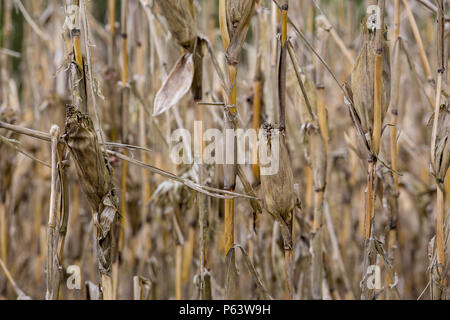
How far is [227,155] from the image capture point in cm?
56

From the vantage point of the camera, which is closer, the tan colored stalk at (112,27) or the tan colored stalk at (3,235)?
the tan colored stalk at (112,27)

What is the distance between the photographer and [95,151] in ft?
1.59

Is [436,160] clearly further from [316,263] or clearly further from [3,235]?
[3,235]

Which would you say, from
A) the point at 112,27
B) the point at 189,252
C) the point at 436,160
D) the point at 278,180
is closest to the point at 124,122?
the point at 112,27

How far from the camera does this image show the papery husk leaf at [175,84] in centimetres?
56

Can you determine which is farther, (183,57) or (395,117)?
(395,117)

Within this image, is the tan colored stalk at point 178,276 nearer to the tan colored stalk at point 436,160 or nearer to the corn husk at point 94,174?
the corn husk at point 94,174

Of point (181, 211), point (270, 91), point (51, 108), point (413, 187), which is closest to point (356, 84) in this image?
point (270, 91)

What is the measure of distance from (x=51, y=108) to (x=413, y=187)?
3.28 ft

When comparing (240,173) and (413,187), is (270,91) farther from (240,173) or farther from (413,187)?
(413,187)

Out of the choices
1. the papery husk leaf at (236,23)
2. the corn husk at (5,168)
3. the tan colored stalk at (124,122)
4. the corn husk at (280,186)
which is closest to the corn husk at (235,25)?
the papery husk leaf at (236,23)

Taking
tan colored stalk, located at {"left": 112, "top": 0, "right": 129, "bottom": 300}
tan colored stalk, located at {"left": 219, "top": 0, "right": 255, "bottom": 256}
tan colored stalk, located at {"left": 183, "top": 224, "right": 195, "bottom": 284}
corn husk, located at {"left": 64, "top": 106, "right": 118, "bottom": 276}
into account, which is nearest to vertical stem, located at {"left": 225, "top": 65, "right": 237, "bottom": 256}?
tan colored stalk, located at {"left": 219, "top": 0, "right": 255, "bottom": 256}

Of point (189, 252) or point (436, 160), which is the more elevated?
point (436, 160)

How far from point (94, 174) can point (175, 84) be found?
6.1 inches
